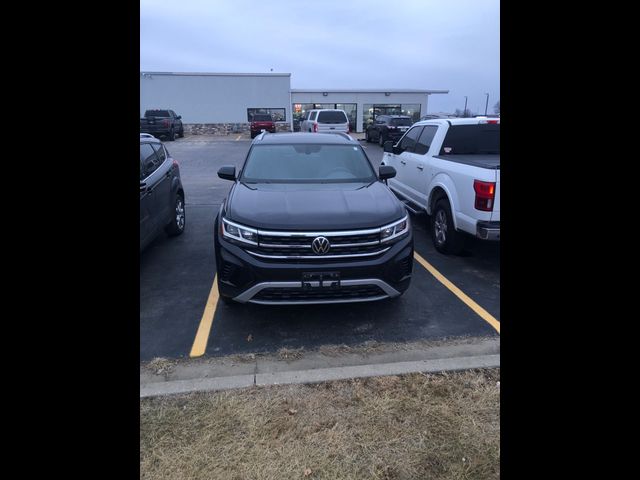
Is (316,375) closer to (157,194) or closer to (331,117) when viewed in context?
(157,194)

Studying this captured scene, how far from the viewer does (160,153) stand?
6426 mm

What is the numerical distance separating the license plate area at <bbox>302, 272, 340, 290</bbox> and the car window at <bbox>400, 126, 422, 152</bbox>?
4.19 metres

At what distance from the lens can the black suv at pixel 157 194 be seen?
512 cm

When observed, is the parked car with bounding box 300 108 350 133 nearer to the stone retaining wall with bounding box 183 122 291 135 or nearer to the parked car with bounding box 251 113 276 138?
the parked car with bounding box 251 113 276 138

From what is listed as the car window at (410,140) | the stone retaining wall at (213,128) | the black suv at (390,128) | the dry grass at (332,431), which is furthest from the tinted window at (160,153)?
the stone retaining wall at (213,128)

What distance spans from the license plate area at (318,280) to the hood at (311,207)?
0.38 metres

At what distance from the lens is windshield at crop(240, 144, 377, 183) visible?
191 inches

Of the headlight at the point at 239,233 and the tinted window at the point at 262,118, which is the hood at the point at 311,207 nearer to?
the headlight at the point at 239,233

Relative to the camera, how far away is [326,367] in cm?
330

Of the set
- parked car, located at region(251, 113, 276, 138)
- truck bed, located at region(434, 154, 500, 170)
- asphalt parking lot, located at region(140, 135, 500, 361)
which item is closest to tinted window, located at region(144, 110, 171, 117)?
parked car, located at region(251, 113, 276, 138)

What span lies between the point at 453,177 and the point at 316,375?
326 cm
